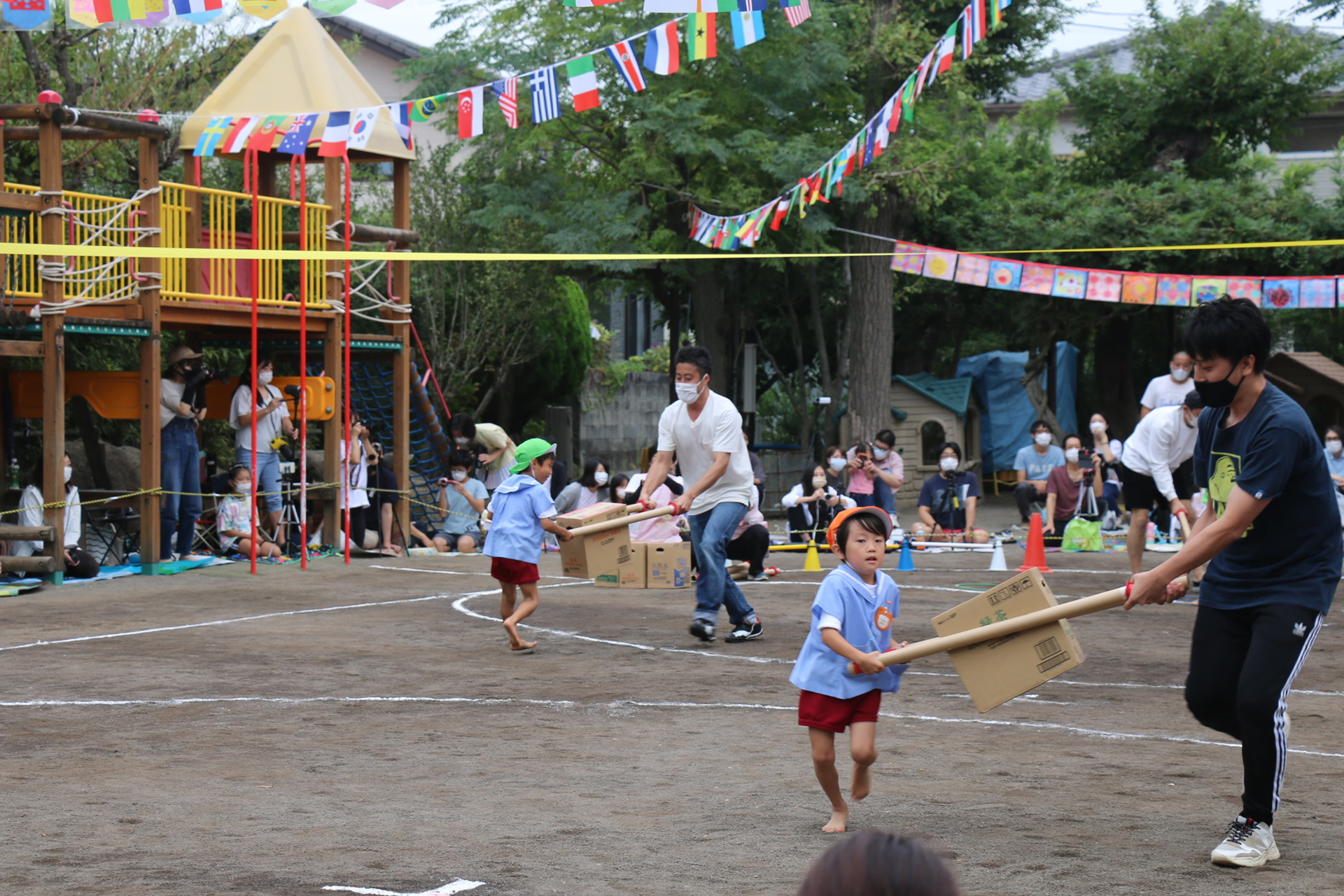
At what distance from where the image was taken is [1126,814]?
546 cm

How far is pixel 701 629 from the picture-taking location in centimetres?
984

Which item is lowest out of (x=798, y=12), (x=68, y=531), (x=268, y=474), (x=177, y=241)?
(x=68, y=531)

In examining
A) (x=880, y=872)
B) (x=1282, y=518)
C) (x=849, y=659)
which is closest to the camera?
(x=880, y=872)

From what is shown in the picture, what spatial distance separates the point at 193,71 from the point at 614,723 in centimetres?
1755

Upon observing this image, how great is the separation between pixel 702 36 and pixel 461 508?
→ 287 inches

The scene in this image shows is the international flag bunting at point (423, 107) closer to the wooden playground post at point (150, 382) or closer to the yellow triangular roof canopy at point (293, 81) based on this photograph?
the wooden playground post at point (150, 382)

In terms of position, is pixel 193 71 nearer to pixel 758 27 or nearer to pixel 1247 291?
pixel 758 27

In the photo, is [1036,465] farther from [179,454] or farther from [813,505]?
[179,454]

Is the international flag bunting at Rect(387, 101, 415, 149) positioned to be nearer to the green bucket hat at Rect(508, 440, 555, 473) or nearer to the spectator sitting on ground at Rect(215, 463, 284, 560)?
the spectator sitting on ground at Rect(215, 463, 284, 560)

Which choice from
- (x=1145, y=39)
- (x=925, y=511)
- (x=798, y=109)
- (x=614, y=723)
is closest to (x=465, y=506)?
(x=925, y=511)

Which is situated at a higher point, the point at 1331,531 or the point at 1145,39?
the point at 1145,39

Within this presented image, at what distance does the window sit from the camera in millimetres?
27594

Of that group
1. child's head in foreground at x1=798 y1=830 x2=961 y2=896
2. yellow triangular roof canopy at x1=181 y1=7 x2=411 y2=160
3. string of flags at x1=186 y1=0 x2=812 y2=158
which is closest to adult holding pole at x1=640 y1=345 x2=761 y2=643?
string of flags at x1=186 y1=0 x2=812 y2=158

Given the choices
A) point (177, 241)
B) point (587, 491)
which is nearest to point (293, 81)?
point (177, 241)
